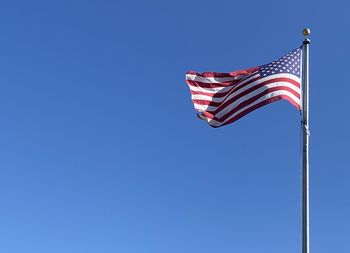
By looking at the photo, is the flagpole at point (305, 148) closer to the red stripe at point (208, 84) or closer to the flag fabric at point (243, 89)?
the flag fabric at point (243, 89)

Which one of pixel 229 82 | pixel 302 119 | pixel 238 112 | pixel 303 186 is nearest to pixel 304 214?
pixel 303 186

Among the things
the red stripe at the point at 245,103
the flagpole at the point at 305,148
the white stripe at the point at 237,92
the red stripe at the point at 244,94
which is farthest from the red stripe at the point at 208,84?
the flagpole at the point at 305,148

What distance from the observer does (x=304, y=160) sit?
1778 cm

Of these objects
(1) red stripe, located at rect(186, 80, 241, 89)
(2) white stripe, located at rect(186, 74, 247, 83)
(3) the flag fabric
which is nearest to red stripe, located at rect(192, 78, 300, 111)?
(3) the flag fabric

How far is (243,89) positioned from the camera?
65.4ft

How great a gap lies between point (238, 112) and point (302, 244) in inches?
190

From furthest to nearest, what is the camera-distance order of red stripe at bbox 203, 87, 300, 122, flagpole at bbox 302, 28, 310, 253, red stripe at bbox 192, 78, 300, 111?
red stripe at bbox 192, 78, 300, 111 < red stripe at bbox 203, 87, 300, 122 < flagpole at bbox 302, 28, 310, 253

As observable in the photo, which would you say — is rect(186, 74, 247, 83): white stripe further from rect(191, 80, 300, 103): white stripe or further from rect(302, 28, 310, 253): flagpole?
rect(302, 28, 310, 253): flagpole

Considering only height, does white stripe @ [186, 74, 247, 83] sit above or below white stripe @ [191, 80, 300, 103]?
above

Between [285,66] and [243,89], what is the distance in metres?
1.41

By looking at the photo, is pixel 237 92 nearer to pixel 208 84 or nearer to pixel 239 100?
pixel 239 100

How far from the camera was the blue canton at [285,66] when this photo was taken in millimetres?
19656

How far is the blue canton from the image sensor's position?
19656mm

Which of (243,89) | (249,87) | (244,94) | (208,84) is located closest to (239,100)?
(244,94)
